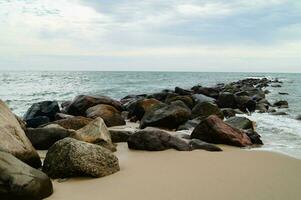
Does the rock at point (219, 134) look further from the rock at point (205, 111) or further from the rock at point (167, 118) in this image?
the rock at point (205, 111)

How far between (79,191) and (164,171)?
140cm

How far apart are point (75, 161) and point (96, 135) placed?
175cm

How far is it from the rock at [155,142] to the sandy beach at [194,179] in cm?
31

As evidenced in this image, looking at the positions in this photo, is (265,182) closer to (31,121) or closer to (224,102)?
(31,121)

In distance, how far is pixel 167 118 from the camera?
10523 millimetres

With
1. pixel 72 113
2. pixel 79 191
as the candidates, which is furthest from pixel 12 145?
pixel 72 113

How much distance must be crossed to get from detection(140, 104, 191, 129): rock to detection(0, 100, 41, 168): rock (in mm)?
4904

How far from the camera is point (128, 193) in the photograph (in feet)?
15.4

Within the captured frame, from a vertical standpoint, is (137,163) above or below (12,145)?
below

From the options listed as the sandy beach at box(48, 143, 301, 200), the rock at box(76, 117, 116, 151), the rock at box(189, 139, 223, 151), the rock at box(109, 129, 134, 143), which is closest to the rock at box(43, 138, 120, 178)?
the sandy beach at box(48, 143, 301, 200)

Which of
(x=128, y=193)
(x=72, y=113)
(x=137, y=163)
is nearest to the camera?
(x=128, y=193)

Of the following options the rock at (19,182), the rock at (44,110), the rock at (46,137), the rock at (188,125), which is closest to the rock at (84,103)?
the rock at (44,110)

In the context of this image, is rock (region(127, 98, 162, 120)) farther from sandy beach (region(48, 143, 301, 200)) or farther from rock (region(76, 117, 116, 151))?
sandy beach (region(48, 143, 301, 200))

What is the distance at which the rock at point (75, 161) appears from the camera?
538 cm
